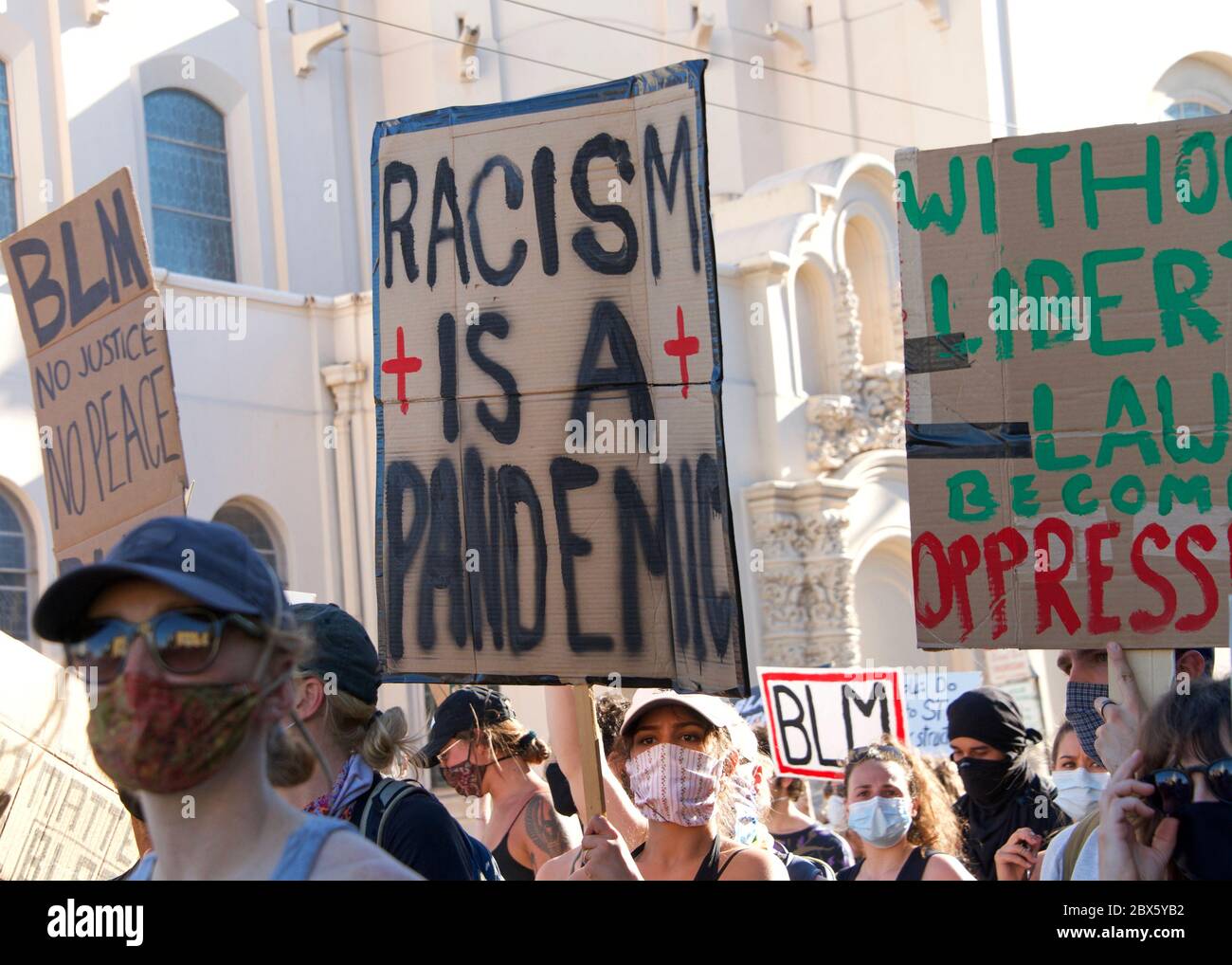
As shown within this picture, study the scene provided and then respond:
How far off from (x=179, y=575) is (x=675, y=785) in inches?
95.2

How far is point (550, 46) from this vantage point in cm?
2192

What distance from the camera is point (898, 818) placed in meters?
5.54

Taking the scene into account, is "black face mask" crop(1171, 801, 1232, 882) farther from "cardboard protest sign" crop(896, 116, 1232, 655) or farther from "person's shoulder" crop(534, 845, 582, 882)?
"person's shoulder" crop(534, 845, 582, 882)

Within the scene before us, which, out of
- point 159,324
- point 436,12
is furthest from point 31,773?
point 436,12

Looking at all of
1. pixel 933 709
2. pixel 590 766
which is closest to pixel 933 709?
pixel 933 709

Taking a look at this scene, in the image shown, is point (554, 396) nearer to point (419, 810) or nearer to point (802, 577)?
point (419, 810)

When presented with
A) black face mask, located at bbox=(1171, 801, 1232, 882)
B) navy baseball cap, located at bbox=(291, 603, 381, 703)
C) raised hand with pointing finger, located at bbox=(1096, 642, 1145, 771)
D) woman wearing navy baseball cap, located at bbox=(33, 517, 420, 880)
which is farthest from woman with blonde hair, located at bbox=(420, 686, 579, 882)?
woman wearing navy baseball cap, located at bbox=(33, 517, 420, 880)

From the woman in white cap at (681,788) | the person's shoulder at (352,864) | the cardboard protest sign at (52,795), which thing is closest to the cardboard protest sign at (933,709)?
the woman in white cap at (681,788)

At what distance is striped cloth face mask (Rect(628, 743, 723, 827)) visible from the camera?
439 centimetres

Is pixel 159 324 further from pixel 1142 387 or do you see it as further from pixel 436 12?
pixel 436 12

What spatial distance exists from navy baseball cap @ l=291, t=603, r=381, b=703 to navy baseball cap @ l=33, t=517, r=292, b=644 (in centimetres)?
148

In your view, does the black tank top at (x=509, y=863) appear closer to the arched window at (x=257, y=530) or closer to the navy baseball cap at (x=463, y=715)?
the navy baseball cap at (x=463, y=715)


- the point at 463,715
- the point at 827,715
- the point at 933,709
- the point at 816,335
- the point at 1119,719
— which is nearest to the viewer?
the point at 1119,719
